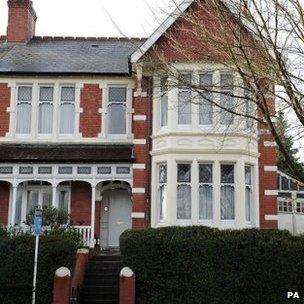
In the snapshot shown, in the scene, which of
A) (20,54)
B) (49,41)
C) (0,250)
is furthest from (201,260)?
(49,41)

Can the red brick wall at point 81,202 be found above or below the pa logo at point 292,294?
above

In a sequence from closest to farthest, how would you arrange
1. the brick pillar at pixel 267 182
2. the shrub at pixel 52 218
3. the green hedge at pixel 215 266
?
the green hedge at pixel 215 266, the shrub at pixel 52 218, the brick pillar at pixel 267 182

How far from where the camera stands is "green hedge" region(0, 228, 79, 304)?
46.4 feet

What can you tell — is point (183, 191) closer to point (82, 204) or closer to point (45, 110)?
point (82, 204)

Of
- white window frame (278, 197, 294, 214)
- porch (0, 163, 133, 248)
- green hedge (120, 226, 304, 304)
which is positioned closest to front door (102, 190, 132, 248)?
porch (0, 163, 133, 248)

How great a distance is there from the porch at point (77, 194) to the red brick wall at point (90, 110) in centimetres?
181

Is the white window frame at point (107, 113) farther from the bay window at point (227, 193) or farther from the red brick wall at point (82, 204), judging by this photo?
the bay window at point (227, 193)

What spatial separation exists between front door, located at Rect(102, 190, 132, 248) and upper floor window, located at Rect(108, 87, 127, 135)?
2483 millimetres

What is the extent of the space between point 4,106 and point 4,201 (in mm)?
3753

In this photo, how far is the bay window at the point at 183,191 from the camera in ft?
60.4

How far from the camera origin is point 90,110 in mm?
21297

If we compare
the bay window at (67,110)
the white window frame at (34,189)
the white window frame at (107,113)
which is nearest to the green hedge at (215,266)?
the white window frame at (34,189)

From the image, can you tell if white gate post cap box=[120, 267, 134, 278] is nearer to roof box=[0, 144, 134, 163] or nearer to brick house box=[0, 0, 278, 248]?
brick house box=[0, 0, 278, 248]

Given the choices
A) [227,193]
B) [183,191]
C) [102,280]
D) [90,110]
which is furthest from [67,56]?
[102,280]
